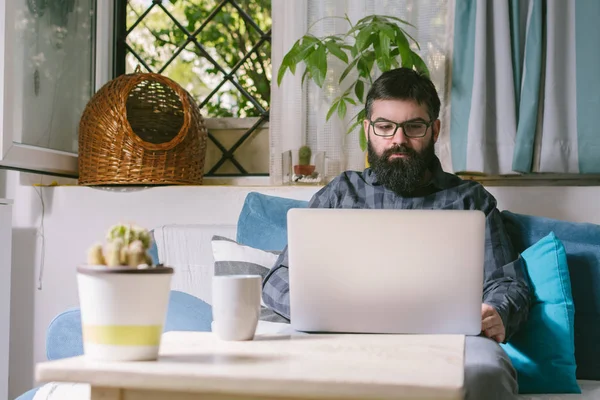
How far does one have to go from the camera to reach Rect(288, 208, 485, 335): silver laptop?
42.4 inches

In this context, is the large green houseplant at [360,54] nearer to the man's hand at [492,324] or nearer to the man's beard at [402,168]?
the man's beard at [402,168]

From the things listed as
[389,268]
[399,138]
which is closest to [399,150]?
[399,138]

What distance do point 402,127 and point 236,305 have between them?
3.33ft

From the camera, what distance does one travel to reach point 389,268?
1.08 metres

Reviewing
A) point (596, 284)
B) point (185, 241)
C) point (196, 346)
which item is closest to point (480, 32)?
point (596, 284)

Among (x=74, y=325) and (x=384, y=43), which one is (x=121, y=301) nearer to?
(x=74, y=325)

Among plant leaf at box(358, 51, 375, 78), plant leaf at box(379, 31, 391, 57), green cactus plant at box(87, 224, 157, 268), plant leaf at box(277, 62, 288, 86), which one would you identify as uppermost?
plant leaf at box(379, 31, 391, 57)

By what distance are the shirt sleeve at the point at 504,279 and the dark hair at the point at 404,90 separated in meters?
0.32

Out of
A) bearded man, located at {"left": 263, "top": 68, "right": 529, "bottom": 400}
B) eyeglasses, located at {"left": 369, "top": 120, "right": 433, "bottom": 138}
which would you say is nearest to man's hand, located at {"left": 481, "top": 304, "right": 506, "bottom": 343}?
bearded man, located at {"left": 263, "top": 68, "right": 529, "bottom": 400}

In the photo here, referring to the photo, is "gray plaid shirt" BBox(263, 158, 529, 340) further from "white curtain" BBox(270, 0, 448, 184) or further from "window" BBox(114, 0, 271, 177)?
"window" BBox(114, 0, 271, 177)

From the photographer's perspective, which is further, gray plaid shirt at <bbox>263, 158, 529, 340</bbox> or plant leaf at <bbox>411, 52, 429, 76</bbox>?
plant leaf at <bbox>411, 52, 429, 76</bbox>

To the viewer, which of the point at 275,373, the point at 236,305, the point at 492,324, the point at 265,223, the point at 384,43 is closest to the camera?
the point at 275,373

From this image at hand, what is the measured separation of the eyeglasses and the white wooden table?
102cm

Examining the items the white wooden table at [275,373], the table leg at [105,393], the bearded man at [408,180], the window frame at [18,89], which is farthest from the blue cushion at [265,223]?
the table leg at [105,393]
